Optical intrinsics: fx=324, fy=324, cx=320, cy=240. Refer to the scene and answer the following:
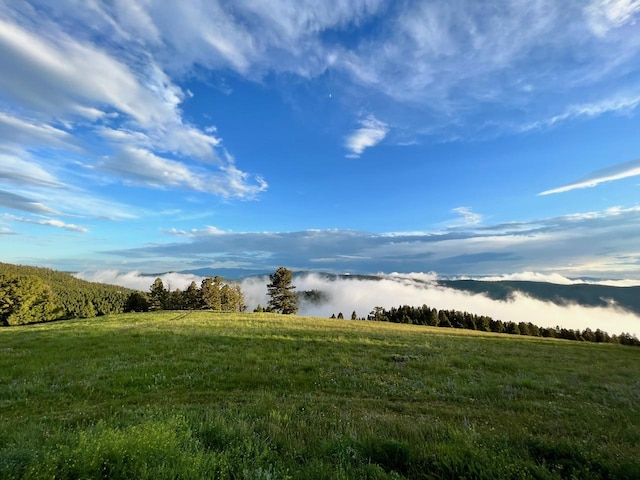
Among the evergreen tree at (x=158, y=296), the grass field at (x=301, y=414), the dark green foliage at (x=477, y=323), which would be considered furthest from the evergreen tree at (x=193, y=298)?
the grass field at (x=301, y=414)

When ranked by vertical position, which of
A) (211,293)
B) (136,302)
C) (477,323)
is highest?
(211,293)

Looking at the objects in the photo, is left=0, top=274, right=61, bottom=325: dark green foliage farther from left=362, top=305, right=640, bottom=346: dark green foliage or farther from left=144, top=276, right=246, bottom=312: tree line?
left=362, top=305, right=640, bottom=346: dark green foliage

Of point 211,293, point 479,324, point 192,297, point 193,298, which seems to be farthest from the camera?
point 479,324

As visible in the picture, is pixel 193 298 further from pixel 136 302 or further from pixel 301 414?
pixel 301 414

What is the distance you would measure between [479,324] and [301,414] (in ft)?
315

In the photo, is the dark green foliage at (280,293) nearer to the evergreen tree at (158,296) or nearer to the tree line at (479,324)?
the tree line at (479,324)

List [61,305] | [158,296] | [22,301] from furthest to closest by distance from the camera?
[158,296]
[61,305]
[22,301]

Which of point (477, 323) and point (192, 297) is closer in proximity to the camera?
point (192, 297)

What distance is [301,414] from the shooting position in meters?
8.10

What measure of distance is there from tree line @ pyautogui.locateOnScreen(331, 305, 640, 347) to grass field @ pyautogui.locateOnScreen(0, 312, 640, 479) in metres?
70.4

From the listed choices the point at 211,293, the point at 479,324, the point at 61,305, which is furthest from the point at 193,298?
A: the point at 479,324

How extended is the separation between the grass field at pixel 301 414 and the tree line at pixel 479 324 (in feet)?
231

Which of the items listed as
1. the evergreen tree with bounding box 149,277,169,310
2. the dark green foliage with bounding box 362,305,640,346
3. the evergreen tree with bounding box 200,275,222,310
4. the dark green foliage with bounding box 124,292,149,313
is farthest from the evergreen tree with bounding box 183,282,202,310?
the dark green foliage with bounding box 362,305,640,346

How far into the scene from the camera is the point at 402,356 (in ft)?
61.2
